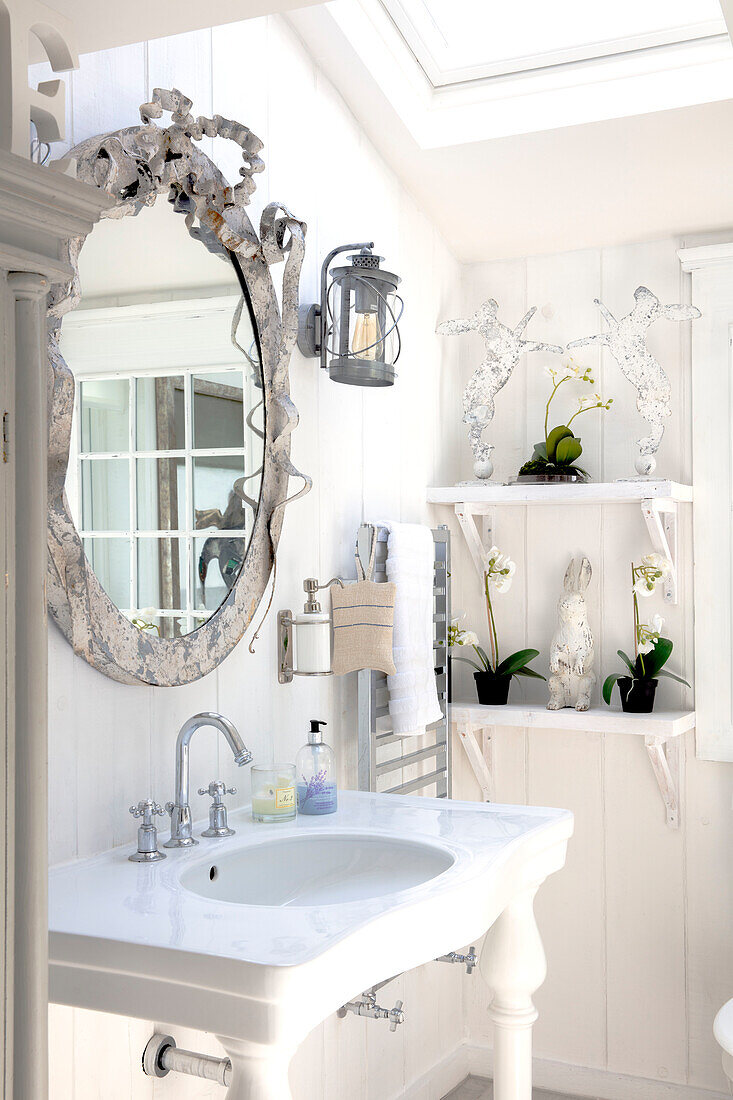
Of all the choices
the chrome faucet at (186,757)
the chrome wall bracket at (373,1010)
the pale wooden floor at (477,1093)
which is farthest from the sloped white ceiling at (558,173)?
the pale wooden floor at (477,1093)

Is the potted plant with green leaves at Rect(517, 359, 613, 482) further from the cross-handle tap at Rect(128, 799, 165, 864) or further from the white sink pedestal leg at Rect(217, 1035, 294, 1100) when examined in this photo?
the white sink pedestal leg at Rect(217, 1035, 294, 1100)

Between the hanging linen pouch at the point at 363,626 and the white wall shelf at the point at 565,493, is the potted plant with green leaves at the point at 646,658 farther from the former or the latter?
the hanging linen pouch at the point at 363,626

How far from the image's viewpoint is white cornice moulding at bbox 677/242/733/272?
2576 mm

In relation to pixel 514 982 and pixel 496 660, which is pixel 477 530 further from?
pixel 514 982

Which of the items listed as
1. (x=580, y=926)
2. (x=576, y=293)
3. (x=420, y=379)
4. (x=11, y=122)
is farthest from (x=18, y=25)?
(x=580, y=926)

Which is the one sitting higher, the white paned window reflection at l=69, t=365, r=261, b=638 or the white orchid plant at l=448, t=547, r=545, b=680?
the white paned window reflection at l=69, t=365, r=261, b=638

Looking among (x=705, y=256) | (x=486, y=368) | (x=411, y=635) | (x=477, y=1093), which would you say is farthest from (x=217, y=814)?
(x=705, y=256)

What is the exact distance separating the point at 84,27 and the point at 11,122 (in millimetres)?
529

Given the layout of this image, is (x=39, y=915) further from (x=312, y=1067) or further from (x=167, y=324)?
(x=312, y=1067)

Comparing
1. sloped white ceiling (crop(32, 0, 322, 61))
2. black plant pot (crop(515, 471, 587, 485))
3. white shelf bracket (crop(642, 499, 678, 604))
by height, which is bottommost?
white shelf bracket (crop(642, 499, 678, 604))

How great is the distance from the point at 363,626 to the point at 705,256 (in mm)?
1333

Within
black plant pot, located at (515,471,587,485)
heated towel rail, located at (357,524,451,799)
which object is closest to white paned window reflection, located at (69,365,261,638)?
heated towel rail, located at (357,524,451,799)

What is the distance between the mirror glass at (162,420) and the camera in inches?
56.0

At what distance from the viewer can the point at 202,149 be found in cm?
173
